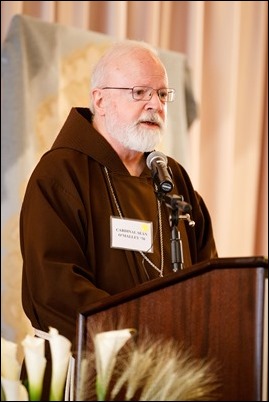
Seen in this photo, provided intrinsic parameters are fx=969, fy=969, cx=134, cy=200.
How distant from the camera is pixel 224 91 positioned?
18.4ft

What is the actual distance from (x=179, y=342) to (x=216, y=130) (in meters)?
3.72

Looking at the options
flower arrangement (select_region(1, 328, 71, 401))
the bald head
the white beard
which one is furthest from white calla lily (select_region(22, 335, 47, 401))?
the bald head

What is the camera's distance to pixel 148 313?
2.03 m

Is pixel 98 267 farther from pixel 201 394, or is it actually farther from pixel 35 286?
pixel 201 394

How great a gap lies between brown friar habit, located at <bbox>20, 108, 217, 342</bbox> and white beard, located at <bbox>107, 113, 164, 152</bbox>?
0.06m

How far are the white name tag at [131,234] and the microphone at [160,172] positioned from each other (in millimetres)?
266

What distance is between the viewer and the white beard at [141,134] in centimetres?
299

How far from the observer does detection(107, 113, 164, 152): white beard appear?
2.99 meters

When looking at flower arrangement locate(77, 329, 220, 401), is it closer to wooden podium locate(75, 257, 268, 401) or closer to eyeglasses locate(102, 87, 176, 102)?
wooden podium locate(75, 257, 268, 401)

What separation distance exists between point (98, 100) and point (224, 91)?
259cm

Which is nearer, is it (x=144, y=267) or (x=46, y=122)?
(x=144, y=267)

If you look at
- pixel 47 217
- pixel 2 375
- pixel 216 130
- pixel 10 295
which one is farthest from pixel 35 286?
pixel 216 130

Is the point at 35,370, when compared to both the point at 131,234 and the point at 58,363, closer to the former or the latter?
the point at 58,363

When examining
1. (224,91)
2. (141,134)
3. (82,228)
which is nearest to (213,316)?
(82,228)
